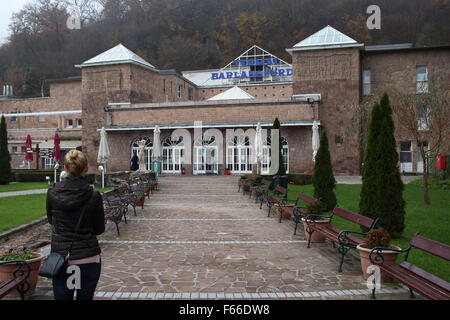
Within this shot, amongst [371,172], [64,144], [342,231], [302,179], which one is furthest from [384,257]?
[64,144]

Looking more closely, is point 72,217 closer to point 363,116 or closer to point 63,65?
point 363,116

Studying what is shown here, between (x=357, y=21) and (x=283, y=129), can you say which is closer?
(x=283, y=129)

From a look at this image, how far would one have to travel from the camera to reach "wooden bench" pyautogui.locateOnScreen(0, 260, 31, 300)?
15.9 feet

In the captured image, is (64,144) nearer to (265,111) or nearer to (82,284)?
(265,111)

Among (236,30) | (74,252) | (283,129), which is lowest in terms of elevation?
(74,252)

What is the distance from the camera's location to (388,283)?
625 centimetres

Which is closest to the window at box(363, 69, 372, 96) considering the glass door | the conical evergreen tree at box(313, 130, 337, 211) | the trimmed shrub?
the trimmed shrub

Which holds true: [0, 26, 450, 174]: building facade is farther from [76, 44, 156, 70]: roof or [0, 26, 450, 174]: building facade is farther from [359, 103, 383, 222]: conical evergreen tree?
[359, 103, 383, 222]: conical evergreen tree

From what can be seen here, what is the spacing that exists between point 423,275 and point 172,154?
2739 centimetres

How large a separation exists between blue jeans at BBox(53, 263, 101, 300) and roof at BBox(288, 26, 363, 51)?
2906 centimetres

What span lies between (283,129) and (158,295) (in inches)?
973

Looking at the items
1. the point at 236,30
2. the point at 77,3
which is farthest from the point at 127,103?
the point at 77,3

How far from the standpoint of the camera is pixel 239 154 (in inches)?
1200

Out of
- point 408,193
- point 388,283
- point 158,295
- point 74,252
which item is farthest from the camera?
point 408,193
